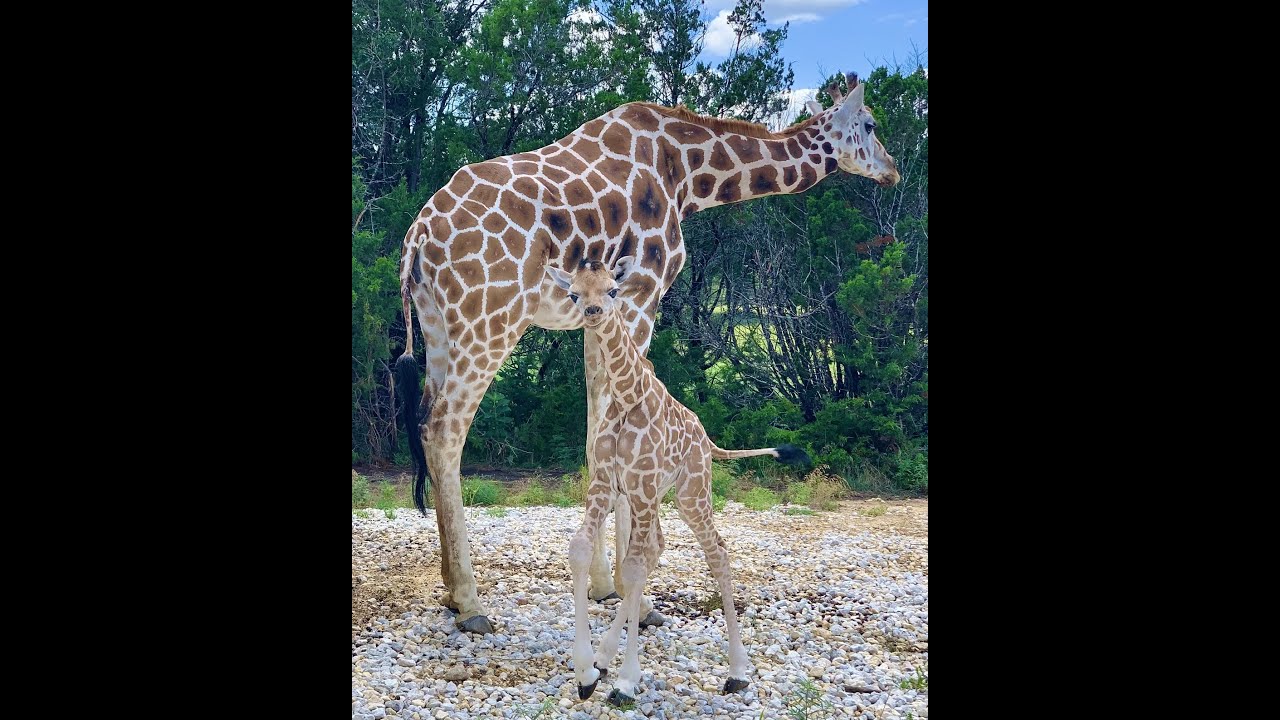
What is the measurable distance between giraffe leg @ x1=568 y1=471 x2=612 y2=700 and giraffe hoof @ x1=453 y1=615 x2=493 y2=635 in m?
0.89

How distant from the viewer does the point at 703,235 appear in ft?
31.7

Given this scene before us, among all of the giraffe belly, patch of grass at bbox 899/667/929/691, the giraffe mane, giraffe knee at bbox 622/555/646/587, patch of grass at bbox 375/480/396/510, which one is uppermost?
the giraffe mane

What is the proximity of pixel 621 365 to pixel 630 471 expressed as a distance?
411 mm

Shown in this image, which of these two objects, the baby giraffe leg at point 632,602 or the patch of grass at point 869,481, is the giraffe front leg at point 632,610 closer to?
the baby giraffe leg at point 632,602

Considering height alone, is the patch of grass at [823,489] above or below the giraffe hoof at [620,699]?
above

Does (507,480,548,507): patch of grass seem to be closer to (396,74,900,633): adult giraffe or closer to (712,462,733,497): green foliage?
(712,462,733,497): green foliage

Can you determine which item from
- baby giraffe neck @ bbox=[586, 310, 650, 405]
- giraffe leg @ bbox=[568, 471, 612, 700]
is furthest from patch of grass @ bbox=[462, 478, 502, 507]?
baby giraffe neck @ bbox=[586, 310, 650, 405]

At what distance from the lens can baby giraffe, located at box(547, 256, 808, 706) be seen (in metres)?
3.57

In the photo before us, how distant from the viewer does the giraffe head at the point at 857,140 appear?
206 inches

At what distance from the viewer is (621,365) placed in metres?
3.62

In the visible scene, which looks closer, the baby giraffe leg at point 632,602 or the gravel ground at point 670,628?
the baby giraffe leg at point 632,602

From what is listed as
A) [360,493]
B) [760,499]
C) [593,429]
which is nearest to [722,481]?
[760,499]

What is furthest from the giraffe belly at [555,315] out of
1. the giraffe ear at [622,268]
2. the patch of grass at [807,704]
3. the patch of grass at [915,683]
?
the patch of grass at [915,683]
